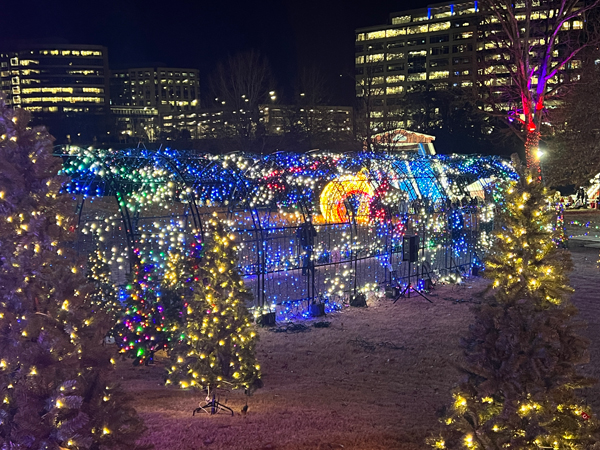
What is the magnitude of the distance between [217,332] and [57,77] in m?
136

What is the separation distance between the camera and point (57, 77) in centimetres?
12525

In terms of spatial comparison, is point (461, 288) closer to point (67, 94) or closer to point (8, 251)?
point (8, 251)

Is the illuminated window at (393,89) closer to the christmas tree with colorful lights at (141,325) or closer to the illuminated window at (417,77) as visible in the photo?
the illuminated window at (417,77)

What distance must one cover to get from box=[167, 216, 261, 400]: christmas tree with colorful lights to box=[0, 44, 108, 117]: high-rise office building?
123856 millimetres

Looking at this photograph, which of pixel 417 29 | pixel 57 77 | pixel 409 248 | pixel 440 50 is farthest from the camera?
pixel 57 77

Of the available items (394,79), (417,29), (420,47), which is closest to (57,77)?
(394,79)

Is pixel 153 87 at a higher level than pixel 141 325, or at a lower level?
higher


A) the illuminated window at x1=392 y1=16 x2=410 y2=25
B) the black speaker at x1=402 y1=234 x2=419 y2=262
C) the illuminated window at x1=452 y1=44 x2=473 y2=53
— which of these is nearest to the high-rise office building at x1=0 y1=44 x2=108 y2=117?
the illuminated window at x1=392 y1=16 x2=410 y2=25

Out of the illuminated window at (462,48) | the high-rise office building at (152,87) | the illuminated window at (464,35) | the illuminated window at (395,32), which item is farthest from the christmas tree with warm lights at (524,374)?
the high-rise office building at (152,87)

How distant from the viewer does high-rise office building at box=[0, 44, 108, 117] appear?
401 feet

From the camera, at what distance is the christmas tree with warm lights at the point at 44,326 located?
12.1ft

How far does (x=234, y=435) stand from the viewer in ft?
18.6

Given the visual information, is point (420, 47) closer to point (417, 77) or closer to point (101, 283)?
point (417, 77)

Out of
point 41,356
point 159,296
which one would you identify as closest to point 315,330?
point 159,296
